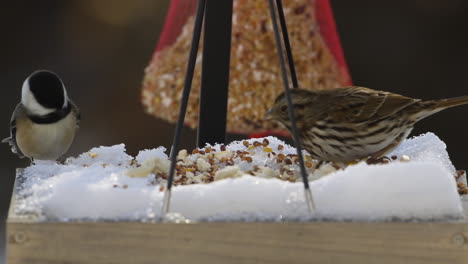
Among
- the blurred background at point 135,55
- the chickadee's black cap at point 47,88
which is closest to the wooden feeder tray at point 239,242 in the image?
the chickadee's black cap at point 47,88

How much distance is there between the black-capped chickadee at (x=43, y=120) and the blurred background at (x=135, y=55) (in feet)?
5.00

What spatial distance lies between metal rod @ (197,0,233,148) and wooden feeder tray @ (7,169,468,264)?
820 millimetres

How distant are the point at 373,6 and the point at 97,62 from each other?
149cm

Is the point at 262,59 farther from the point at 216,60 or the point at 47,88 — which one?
the point at 47,88

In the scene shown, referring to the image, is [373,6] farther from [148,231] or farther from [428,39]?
[148,231]

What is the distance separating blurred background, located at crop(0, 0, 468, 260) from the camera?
13.2 feet

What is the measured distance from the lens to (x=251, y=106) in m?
2.51

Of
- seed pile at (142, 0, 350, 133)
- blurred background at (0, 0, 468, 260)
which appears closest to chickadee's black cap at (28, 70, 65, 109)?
seed pile at (142, 0, 350, 133)

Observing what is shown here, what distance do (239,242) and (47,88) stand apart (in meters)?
1.13

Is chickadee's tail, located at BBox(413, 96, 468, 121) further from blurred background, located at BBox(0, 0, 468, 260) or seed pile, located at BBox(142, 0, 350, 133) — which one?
blurred background, located at BBox(0, 0, 468, 260)

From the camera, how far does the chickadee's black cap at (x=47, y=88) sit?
7.75 feet

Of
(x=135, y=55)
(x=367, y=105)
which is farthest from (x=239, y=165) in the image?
(x=135, y=55)

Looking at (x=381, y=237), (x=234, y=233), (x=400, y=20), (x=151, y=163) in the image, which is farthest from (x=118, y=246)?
(x=400, y=20)

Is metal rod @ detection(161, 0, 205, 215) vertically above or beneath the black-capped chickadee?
beneath
